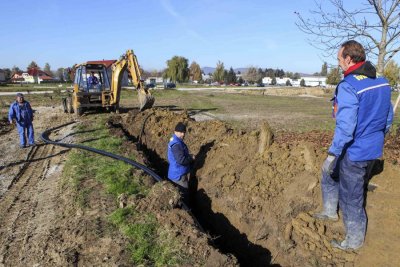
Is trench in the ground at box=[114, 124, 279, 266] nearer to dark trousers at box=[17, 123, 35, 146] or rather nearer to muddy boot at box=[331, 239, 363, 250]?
muddy boot at box=[331, 239, 363, 250]

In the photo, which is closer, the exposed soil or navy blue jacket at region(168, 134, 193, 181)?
the exposed soil

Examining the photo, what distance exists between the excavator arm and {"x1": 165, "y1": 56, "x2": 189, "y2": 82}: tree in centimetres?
8131

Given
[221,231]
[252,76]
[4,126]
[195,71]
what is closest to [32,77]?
[195,71]

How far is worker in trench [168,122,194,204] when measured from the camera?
22.3ft

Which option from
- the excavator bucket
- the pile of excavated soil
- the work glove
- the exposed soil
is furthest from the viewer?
the excavator bucket

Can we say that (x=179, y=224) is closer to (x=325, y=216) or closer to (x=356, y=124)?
(x=325, y=216)

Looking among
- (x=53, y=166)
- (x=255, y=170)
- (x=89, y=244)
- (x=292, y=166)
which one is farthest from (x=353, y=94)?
(x=53, y=166)

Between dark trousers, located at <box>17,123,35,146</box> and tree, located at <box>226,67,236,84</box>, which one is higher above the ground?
tree, located at <box>226,67,236,84</box>

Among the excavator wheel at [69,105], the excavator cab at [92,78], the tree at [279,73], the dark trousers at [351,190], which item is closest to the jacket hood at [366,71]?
the dark trousers at [351,190]

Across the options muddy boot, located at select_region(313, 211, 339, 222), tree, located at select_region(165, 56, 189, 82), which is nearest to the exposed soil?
muddy boot, located at select_region(313, 211, 339, 222)

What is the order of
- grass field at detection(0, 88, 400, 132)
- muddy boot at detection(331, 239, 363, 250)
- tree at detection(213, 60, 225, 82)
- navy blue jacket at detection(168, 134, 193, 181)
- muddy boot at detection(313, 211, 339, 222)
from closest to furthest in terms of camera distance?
muddy boot at detection(331, 239, 363, 250), muddy boot at detection(313, 211, 339, 222), navy blue jacket at detection(168, 134, 193, 181), grass field at detection(0, 88, 400, 132), tree at detection(213, 60, 225, 82)

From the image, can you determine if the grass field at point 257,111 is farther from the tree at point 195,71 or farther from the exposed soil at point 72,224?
the tree at point 195,71

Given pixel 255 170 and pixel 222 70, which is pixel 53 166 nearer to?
pixel 255 170

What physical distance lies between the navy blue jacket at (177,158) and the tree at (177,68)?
93.6 meters
